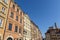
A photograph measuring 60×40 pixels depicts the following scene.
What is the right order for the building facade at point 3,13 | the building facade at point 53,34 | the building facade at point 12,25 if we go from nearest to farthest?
1. the building facade at point 3,13
2. the building facade at point 12,25
3. the building facade at point 53,34

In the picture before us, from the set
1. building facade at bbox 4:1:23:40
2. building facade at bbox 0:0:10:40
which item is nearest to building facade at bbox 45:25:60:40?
building facade at bbox 4:1:23:40

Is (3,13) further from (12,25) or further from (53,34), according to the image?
(53,34)

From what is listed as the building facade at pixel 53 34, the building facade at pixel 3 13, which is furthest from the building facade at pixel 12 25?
the building facade at pixel 53 34

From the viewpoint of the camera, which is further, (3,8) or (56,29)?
(56,29)

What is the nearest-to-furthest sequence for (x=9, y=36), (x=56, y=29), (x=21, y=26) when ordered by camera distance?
1. (x=9, y=36)
2. (x=21, y=26)
3. (x=56, y=29)

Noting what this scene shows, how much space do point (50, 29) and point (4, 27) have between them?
1102 inches

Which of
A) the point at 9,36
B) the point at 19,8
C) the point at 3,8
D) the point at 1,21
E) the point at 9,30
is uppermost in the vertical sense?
the point at 19,8

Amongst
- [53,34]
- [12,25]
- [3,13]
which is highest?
[3,13]

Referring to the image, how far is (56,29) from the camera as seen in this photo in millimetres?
42375

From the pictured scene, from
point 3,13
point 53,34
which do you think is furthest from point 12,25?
point 53,34

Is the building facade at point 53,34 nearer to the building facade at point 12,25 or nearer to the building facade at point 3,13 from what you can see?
the building facade at point 12,25

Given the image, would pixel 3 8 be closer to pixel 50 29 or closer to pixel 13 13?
pixel 13 13

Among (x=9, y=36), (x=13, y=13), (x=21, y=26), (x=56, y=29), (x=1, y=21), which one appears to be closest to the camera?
(x=1, y=21)

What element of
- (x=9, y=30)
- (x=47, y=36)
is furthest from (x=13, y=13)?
(x=47, y=36)
